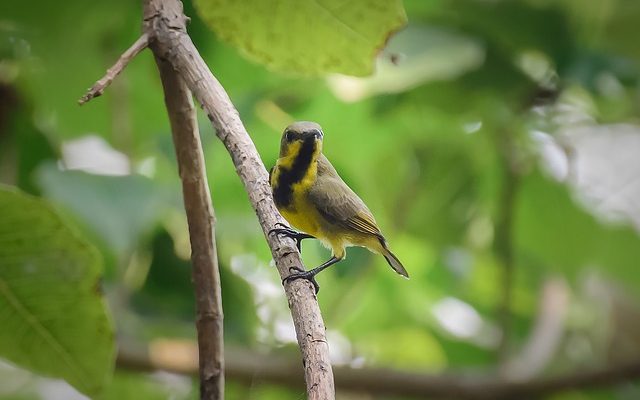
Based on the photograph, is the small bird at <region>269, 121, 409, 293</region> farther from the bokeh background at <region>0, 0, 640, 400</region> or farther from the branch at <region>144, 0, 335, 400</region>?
the bokeh background at <region>0, 0, 640, 400</region>

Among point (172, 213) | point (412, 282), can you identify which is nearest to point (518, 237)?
point (412, 282)

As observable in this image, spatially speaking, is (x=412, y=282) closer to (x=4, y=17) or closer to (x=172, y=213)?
(x=172, y=213)

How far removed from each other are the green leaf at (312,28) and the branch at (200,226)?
53 millimetres

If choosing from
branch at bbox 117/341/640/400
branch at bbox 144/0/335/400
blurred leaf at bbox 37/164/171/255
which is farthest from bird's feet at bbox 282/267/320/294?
branch at bbox 117/341/640/400

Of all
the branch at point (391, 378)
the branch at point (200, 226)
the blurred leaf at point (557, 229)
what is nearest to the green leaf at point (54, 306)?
the branch at point (200, 226)

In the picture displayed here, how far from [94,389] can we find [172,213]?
545 millimetres

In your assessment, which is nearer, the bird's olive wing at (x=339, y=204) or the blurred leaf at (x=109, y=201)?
the bird's olive wing at (x=339, y=204)

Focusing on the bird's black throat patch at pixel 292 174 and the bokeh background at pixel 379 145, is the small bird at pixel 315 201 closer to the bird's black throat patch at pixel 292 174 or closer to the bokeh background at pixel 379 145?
the bird's black throat patch at pixel 292 174

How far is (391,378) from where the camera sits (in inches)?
50.0

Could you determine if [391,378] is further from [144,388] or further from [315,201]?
[315,201]

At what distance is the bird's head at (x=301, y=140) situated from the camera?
0.48 meters

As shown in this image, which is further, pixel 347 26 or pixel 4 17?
pixel 4 17

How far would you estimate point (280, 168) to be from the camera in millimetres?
496

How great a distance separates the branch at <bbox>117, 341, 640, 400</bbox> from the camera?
1188 mm
